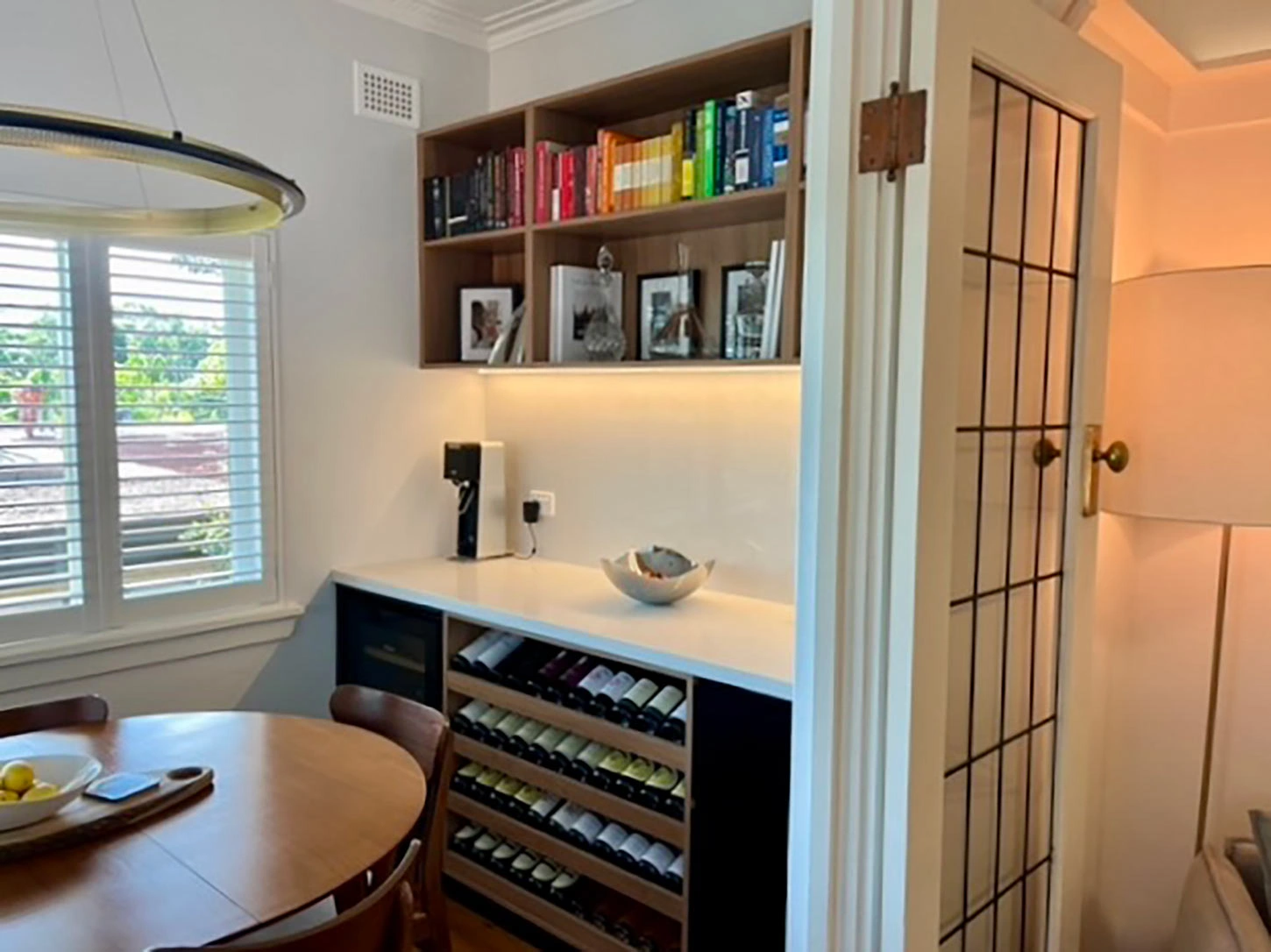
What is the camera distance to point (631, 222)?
8.59 ft

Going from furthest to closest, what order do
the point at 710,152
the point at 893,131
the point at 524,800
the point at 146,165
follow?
1. the point at 524,800
2. the point at 710,152
3. the point at 146,165
4. the point at 893,131

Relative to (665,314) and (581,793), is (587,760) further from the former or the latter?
(665,314)

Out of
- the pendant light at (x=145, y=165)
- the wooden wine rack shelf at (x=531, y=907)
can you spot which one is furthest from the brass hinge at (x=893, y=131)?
the wooden wine rack shelf at (x=531, y=907)

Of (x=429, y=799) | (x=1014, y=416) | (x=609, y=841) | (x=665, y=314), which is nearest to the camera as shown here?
(x=1014, y=416)

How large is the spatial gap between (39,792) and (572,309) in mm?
1835

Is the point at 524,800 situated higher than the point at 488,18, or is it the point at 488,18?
the point at 488,18

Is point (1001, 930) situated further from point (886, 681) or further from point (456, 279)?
point (456, 279)

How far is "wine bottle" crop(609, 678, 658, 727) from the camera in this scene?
7.11ft

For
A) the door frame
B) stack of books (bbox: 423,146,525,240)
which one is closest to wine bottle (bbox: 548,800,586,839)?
the door frame

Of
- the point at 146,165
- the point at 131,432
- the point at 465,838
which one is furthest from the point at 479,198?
the point at 465,838

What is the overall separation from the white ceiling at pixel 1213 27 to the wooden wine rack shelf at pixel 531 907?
2.41 meters

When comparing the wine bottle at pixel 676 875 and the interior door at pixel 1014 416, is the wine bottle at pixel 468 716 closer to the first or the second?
the wine bottle at pixel 676 875

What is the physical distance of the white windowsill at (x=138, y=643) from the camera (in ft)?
7.84

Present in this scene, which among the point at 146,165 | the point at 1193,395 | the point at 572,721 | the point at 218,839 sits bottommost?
the point at 572,721
